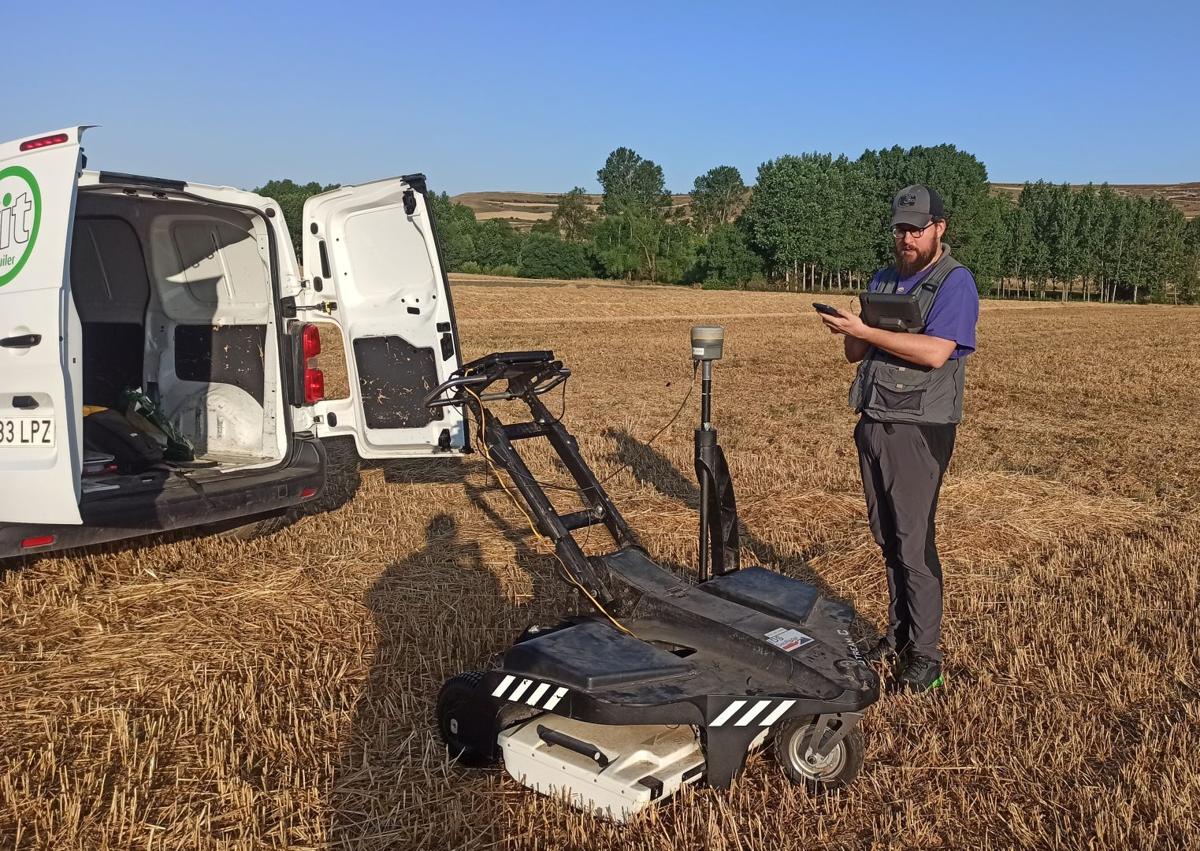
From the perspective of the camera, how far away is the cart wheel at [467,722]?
340cm

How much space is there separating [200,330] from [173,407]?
0.60m

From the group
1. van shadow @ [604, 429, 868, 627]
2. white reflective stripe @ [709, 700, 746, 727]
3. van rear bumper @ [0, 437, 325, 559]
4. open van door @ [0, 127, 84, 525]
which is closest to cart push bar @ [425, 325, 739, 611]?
white reflective stripe @ [709, 700, 746, 727]

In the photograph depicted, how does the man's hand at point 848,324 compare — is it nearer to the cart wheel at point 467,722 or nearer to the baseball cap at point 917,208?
the baseball cap at point 917,208

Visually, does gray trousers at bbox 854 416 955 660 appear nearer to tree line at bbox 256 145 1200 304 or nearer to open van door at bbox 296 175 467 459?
open van door at bbox 296 175 467 459

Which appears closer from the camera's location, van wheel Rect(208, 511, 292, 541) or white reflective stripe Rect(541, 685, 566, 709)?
white reflective stripe Rect(541, 685, 566, 709)

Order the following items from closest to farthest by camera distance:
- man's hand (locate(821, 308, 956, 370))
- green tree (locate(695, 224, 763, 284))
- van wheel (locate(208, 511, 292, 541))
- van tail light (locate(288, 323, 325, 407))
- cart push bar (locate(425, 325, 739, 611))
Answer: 1. cart push bar (locate(425, 325, 739, 611))
2. man's hand (locate(821, 308, 956, 370))
3. van tail light (locate(288, 323, 325, 407))
4. van wheel (locate(208, 511, 292, 541))
5. green tree (locate(695, 224, 763, 284))

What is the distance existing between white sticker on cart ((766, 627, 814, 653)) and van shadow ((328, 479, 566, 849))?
99cm

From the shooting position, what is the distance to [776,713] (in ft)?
10.1

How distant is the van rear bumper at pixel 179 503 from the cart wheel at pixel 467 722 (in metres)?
2.11

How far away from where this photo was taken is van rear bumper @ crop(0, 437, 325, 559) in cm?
456

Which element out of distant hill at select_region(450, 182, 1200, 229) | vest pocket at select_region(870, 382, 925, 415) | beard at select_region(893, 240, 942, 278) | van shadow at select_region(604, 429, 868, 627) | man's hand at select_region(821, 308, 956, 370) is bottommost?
van shadow at select_region(604, 429, 868, 627)

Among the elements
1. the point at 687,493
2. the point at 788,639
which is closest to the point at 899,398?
the point at 788,639

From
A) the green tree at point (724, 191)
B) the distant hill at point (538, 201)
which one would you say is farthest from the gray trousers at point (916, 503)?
the green tree at point (724, 191)

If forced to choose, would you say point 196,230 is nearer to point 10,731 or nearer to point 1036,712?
point 10,731
